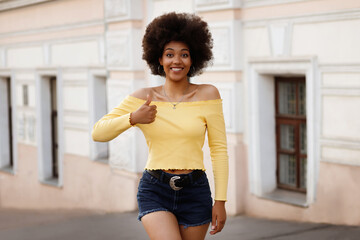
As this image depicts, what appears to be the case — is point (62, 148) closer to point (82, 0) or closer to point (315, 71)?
point (82, 0)

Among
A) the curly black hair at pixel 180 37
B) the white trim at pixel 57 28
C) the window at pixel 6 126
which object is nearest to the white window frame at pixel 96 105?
the white trim at pixel 57 28

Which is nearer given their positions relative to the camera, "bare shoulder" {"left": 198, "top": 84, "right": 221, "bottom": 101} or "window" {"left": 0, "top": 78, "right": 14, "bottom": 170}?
"bare shoulder" {"left": 198, "top": 84, "right": 221, "bottom": 101}

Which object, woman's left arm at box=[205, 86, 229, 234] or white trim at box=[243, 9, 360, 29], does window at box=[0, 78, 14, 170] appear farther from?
woman's left arm at box=[205, 86, 229, 234]

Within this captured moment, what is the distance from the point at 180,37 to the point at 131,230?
16.8 feet

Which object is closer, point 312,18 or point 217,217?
point 217,217

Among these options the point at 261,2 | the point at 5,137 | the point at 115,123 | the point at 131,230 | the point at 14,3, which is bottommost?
A: the point at 131,230

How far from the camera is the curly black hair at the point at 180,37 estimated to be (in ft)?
13.1

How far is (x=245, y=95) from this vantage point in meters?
8.69

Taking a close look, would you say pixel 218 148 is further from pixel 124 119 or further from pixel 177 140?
pixel 124 119

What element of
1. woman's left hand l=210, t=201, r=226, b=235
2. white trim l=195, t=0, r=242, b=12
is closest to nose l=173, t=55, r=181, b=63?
woman's left hand l=210, t=201, r=226, b=235

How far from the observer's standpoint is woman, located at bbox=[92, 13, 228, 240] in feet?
12.5

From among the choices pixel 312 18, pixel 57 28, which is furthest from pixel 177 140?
pixel 57 28

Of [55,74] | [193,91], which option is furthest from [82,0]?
[193,91]

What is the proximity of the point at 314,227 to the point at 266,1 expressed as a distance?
2.76 meters
